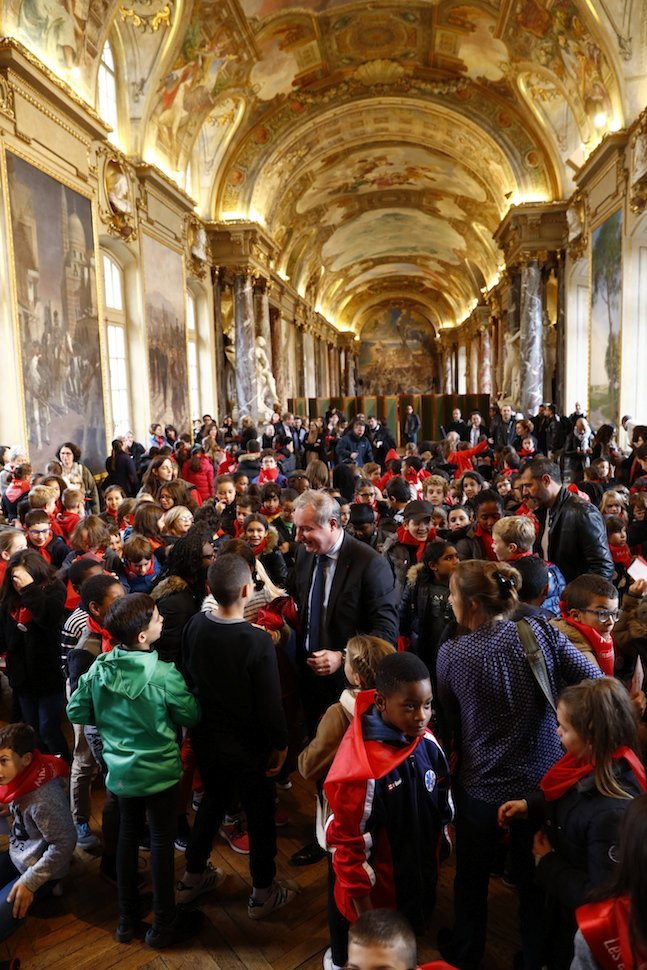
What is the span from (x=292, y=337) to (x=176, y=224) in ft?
46.3

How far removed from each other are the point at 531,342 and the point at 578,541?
649 inches

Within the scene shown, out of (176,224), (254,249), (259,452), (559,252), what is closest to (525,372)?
(559,252)

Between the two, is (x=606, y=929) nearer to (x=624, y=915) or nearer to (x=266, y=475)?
(x=624, y=915)

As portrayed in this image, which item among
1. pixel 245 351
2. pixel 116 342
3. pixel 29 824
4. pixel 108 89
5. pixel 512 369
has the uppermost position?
pixel 108 89

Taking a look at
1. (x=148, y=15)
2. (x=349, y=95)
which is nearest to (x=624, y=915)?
(x=148, y=15)

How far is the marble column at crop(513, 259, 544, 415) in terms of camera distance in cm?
1928

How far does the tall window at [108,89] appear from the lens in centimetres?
1324

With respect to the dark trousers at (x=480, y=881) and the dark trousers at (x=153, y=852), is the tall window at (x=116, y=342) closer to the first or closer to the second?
the dark trousers at (x=153, y=852)

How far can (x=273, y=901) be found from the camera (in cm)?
309

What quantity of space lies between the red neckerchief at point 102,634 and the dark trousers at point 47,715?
101cm

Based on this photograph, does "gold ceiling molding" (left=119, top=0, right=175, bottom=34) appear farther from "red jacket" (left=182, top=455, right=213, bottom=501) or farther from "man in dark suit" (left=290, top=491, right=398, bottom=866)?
"man in dark suit" (left=290, top=491, right=398, bottom=866)

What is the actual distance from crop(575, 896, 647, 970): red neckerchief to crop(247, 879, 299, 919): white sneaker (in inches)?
73.6

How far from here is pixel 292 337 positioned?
3075cm

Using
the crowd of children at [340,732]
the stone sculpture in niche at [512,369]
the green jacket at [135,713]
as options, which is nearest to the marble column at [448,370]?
the stone sculpture in niche at [512,369]
